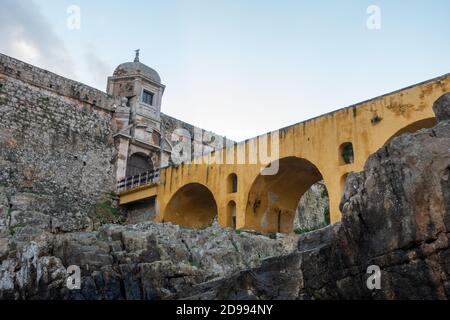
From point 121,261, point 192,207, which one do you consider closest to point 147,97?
point 192,207

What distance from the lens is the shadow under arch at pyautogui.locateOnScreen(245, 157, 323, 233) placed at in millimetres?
18703

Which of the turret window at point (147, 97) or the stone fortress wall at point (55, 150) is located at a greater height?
the turret window at point (147, 97)

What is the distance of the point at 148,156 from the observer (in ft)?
84.8

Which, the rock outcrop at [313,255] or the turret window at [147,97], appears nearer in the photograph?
the rock outcrop at [313,255]

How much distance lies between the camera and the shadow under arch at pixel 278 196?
18703 mm

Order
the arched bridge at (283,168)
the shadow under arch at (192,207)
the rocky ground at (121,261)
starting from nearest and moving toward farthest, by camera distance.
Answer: the rocky ground at (121,261) < the arched bridge at (283,168) < the shadow under arch at (192,207)

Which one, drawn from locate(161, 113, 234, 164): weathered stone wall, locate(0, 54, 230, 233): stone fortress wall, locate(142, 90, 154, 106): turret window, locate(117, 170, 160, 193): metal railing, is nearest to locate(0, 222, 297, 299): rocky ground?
locate(0, 54, 230, 233): stone fortress wall

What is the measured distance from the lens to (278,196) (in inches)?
769

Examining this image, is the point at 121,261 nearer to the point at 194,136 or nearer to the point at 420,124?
the point at 420,124

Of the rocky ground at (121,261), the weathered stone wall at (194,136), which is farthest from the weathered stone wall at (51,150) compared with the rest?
the rocky ground at (121,261)

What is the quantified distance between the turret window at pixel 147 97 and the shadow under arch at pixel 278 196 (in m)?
9.50

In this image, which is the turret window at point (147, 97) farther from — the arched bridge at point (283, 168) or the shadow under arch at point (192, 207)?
the shadow under arch at point (192, 207)
